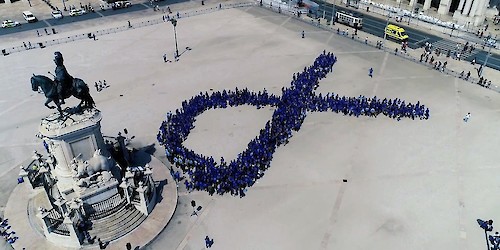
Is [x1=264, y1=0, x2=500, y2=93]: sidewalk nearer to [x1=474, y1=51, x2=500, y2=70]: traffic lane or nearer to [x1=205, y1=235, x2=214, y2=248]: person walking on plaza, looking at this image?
[x1=474, y1=51, x2=500, y2=70]: traffic lane

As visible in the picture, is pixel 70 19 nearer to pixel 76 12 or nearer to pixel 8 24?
pixel 76 12

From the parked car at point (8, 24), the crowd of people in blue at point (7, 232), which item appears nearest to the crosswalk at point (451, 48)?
the crowd of people in blue at point (7, 232)

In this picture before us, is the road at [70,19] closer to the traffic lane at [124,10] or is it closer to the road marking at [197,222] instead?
the traffic lane at [124,10]

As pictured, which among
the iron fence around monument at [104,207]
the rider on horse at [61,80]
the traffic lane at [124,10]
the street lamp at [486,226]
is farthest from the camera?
the traffic lane at [124,10]

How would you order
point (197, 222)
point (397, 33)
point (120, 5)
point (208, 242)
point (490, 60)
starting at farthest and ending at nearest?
point (120, 5) → point (397, 33) → point (490, 60) → point (197, 222) → point (208, 242)

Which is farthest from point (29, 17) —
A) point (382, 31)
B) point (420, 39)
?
point (420, 39)

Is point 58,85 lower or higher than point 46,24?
higher
